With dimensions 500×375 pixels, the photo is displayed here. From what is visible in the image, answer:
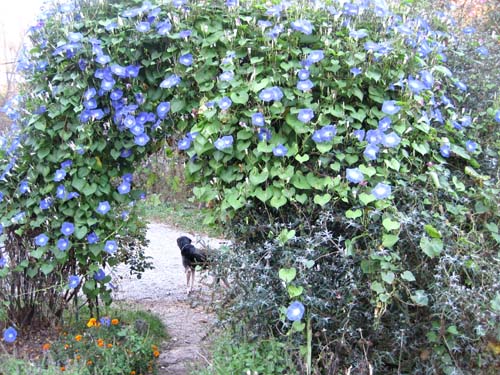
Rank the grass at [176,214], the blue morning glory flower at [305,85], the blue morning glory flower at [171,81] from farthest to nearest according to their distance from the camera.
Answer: the grass at [176,214] < the blue morning glory flower at [171,81] < the blue morning glory flower at [305,85]

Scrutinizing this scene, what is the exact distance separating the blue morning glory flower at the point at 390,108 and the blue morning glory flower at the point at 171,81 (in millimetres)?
1031

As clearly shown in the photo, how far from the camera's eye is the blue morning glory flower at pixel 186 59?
2.98 meters

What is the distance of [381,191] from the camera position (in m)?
2.58

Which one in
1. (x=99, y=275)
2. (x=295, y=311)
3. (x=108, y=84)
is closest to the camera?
(x=295, y=311)

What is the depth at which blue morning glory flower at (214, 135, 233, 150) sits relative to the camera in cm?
277

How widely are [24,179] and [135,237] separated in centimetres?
105

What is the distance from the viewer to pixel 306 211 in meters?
2.85

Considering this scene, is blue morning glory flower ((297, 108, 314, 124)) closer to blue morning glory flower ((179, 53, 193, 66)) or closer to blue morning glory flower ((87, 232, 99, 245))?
blue morning glory flower ((179, 53, 193, 66))

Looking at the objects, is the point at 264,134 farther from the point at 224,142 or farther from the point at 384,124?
the point at 384,124

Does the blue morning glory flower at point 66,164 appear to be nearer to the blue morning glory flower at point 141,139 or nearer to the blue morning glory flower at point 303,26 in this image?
the blue morning glory flower at point 141,139

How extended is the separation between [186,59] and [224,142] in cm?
52

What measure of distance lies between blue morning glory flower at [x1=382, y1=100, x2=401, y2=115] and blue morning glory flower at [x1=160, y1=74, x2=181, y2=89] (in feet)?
3.38

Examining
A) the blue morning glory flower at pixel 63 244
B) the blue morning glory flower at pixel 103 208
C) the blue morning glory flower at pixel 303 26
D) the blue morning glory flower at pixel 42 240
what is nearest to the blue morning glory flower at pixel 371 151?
the blue morning glory flower at pixel 303 26

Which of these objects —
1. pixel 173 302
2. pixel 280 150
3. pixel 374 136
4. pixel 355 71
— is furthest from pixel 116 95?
pixel 173 302
